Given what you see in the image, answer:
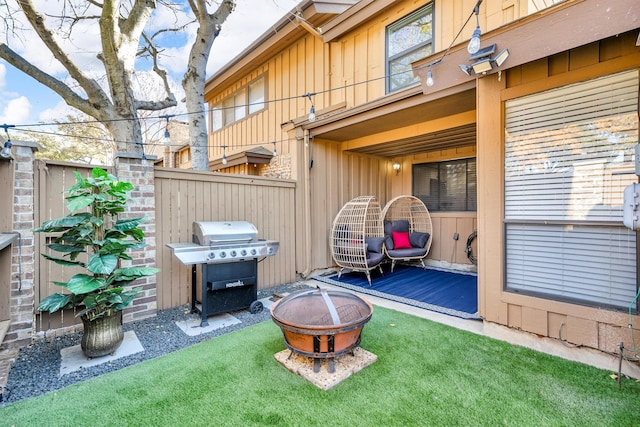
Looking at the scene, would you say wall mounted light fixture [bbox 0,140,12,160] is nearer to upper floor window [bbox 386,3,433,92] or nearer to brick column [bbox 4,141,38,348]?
brick column [bbox 4,141,38,348]

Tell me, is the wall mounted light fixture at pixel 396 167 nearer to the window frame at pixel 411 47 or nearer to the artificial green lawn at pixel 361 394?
the window frame at pixel 411 47

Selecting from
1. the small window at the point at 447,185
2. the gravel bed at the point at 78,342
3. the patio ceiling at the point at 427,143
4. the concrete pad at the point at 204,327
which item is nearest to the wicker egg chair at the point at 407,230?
the small window at the point at 447,185

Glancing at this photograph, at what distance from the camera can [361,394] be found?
215cm

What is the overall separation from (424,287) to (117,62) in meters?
6.67

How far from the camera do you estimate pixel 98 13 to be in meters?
6.75

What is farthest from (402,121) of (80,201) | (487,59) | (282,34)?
(80,201)

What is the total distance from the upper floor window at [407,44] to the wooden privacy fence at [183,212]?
8.57 feet

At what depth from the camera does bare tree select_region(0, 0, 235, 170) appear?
510 centimetres

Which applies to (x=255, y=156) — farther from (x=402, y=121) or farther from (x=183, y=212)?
(x=402, y=121)

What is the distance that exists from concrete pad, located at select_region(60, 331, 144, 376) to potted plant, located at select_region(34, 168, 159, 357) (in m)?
0.06

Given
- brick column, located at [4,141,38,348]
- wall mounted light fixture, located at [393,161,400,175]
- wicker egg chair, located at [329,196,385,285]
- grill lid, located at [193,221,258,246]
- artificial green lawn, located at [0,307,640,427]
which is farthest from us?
wall mounted light fixture, located at [393,161,400,175]

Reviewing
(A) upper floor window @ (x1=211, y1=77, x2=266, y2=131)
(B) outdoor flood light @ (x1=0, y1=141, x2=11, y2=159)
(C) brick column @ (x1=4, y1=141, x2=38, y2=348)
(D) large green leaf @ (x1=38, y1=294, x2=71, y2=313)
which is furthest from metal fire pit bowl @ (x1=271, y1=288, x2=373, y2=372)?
(A) upper floor window @ (x1=211, y1=77, x2=266, y2=131)

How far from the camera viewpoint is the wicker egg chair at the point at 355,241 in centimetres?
545

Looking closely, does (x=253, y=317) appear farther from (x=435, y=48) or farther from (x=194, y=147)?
(x=435, y=48)
